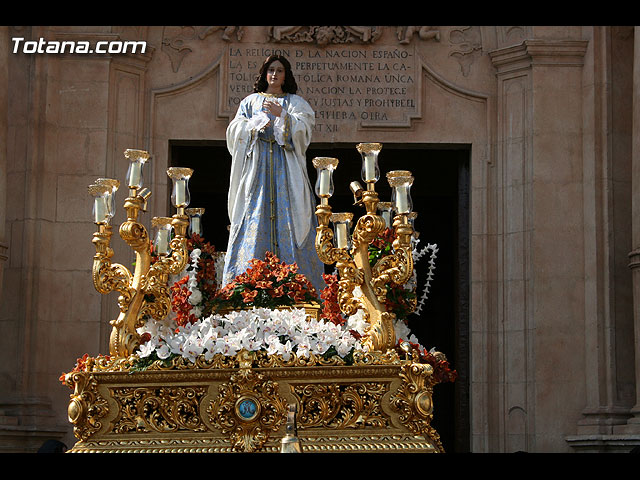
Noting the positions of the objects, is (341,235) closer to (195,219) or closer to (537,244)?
(195,219)

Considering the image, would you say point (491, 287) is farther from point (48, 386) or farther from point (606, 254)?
point (48, 386)

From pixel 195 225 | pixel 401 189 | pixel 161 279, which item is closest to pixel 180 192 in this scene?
pixel 161 279

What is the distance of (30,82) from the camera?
604 inches

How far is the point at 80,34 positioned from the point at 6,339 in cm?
412

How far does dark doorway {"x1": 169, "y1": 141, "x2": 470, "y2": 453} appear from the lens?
15.8m

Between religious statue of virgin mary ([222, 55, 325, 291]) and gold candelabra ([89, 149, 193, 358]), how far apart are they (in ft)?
3.14

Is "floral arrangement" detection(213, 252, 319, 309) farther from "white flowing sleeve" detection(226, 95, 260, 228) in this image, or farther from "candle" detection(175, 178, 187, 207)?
"white flowing sleeve" detection(226, 95, 260, 228)

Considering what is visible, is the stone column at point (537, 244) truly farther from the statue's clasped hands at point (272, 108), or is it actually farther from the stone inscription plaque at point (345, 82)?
the statue's clasped hands at point (272, 108)

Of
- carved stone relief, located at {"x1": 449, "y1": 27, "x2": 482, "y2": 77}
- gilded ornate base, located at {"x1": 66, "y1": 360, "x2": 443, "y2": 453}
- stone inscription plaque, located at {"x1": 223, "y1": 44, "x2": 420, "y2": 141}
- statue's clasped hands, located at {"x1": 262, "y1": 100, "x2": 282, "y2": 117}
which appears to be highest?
carved stone relief, located at {"x1": 449, "y1": 27, "x2": 482, "y2": 77}

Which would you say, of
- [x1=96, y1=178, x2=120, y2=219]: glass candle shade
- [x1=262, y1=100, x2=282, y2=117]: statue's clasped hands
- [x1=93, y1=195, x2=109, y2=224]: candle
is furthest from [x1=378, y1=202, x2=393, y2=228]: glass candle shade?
[x1=93, y1=195, x2=109, y2=224]: candle

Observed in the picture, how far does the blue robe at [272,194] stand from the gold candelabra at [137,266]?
37.3 inches

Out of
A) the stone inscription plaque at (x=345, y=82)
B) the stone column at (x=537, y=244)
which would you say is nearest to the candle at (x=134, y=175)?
the stone inscription plaque at (x=345, y=82)
